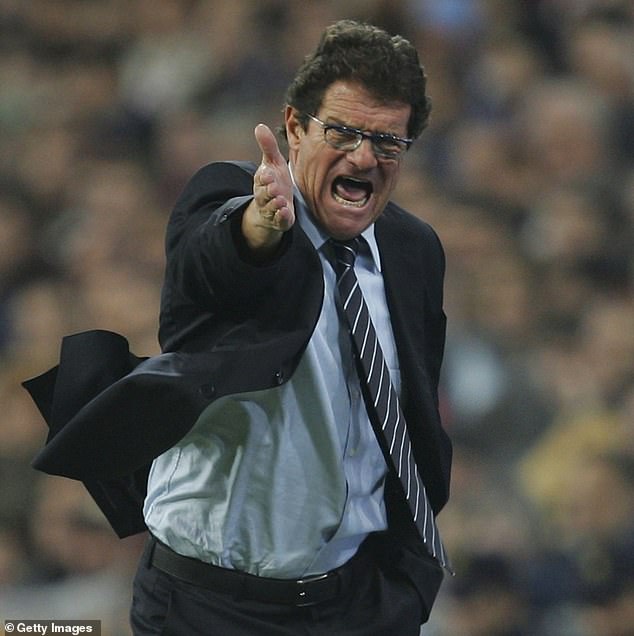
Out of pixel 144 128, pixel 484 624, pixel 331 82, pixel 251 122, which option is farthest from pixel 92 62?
pixel 331 82

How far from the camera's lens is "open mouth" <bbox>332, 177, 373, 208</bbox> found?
5.87 ft

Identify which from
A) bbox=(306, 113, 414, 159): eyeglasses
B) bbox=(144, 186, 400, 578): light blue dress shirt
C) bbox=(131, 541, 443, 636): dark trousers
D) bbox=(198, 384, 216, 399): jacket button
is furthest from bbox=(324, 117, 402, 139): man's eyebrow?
bbox=(131, 541, 443, 636): dark trousers

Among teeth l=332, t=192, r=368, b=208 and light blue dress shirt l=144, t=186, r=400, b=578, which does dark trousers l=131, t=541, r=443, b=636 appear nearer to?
light blue dress shirt l=144, t=186, r=400, b=578

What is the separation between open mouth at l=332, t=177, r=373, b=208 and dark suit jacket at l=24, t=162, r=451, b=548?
96 millimetres

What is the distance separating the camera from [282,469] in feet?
5.80

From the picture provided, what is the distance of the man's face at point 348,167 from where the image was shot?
5.83 ft

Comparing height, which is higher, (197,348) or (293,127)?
(293,127)

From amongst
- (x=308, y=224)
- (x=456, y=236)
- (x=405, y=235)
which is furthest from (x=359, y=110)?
(x=456, y=236)

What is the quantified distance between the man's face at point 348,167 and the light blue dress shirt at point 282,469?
0.12ft

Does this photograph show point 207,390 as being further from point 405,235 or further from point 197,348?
point 405,235

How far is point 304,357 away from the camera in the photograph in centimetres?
175

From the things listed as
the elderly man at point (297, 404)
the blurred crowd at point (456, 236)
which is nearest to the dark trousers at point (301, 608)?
the elderly man at point (297, 404)

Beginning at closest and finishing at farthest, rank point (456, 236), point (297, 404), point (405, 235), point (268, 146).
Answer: point (268, 146) → point (297, 404) → point (405, 235) → point (456, 236)

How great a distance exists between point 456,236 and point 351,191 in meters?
2.09
